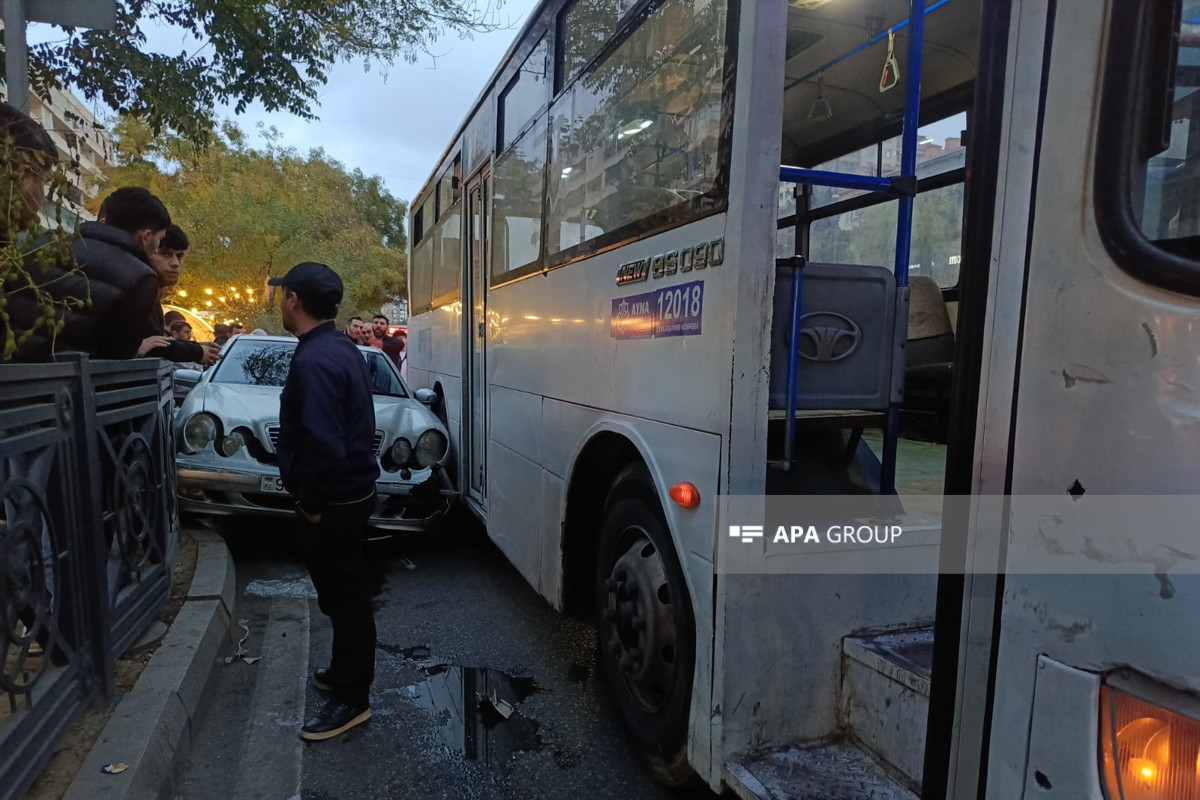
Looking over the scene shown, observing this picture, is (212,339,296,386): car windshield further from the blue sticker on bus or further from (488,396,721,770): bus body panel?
the blue sticker on bus

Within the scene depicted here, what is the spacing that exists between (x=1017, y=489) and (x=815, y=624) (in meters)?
1.00

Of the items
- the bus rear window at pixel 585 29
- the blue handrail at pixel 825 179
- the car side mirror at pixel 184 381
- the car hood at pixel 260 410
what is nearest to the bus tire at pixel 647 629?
the blue handrail at pixel 825 179

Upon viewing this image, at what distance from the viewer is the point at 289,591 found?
15.3 feet

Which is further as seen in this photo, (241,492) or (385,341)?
(385,341)

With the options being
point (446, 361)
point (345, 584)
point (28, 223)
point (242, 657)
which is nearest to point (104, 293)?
point (28, 223)

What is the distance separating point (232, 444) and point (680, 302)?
12.4ft

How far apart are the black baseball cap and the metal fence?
745 mm

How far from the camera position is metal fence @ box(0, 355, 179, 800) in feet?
7.01

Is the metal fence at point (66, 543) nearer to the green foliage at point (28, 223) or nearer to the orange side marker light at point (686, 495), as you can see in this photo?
the green foliage at point (28, 223)

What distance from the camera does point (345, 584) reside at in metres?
3.00

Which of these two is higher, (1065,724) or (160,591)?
(1065,724)

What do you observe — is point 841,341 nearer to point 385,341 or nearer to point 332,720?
point 332,720

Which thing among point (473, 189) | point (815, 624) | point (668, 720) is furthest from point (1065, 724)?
point (473, 189)

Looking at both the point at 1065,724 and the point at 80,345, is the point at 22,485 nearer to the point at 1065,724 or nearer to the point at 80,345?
the point at 80,345
